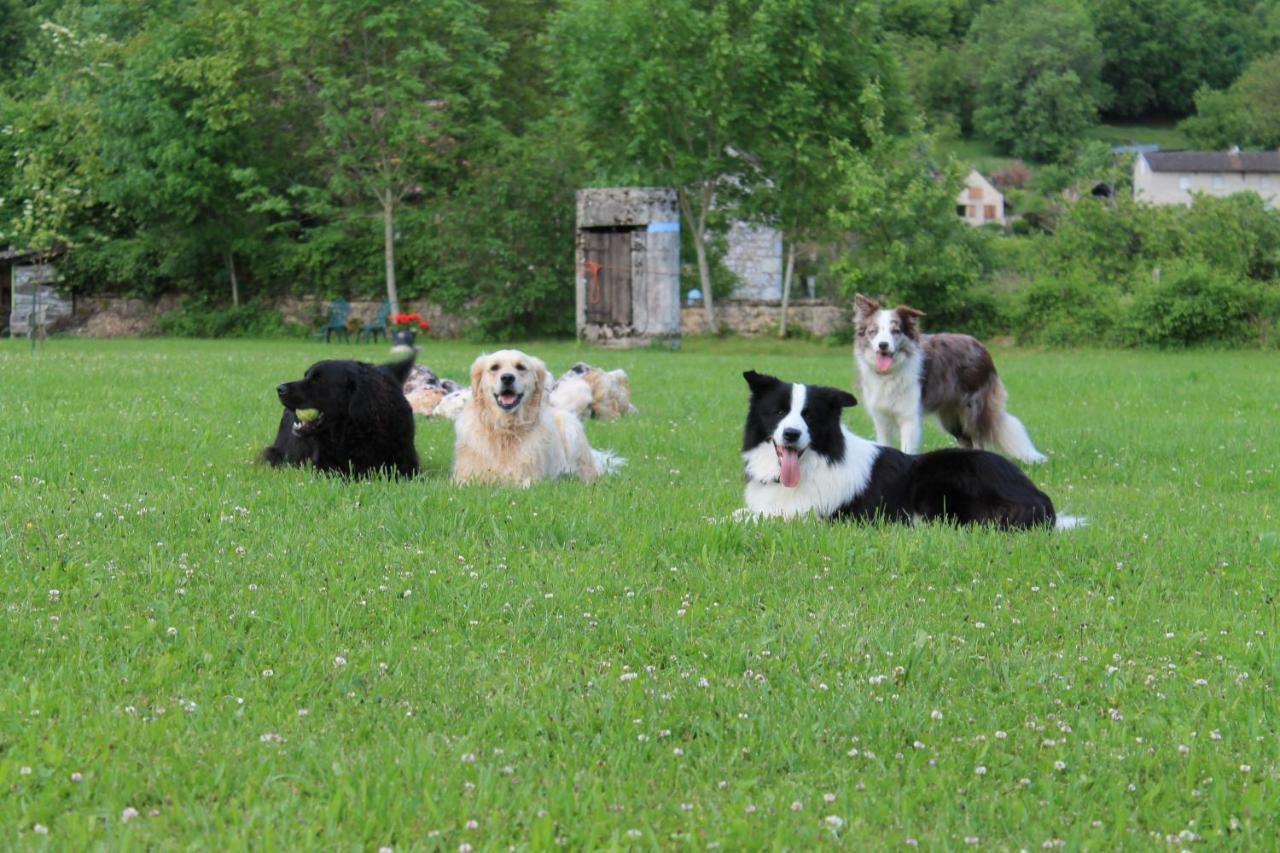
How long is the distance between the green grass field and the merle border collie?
2.51 metres

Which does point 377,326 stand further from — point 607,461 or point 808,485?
point 808,485

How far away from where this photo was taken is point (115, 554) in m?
6.36

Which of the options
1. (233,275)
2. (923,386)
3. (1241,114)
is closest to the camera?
(923,386)

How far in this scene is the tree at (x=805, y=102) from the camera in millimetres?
35094

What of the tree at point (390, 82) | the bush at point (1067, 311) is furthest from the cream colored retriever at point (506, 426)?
the tree at point (390, 82)

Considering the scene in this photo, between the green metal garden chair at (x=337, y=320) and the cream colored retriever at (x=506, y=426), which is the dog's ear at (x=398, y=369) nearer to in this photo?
the cream colored retriever at (x=506, y=426)

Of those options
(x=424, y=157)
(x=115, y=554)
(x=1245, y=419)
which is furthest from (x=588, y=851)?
(x=424, y=157)

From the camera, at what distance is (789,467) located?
7.97 metres

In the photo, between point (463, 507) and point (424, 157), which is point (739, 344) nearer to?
point (424, 157)

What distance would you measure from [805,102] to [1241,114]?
8563cm

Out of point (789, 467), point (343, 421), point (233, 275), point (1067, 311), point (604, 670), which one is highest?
point (233, 275)

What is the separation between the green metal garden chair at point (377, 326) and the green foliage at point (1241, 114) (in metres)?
84.0

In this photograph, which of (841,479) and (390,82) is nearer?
(841,479)

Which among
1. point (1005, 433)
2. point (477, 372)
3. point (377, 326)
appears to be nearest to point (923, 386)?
point (1005, 433)
